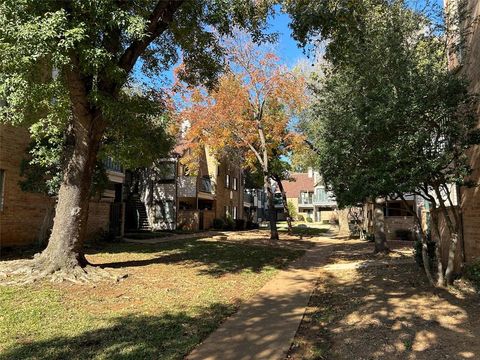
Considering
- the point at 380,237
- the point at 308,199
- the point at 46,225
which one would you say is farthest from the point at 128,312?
the point at 308,199

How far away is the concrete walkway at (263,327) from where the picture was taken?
518cm

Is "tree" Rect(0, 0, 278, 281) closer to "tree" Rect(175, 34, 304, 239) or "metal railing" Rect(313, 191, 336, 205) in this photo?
"tree" Rect(175, 34, 304, 239)

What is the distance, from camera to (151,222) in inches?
1204

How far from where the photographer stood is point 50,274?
914 centimetres

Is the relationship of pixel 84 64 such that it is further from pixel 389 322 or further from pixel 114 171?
pixel 114 171

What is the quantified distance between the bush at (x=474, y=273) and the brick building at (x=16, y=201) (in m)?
13.7

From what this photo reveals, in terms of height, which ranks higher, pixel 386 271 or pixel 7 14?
→ pixel 7 14

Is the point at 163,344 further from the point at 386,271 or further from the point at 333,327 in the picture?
the point at 386,271

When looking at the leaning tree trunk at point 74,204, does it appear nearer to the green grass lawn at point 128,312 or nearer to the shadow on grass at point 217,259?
the green grass lawn at point 128,312

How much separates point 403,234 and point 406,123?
18830mm

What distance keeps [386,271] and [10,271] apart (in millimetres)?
9585

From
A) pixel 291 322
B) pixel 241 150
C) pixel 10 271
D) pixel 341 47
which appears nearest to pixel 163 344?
pixel 291 322

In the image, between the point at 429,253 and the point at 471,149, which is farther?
the point at 429,253

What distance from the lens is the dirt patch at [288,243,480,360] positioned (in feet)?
17.3
